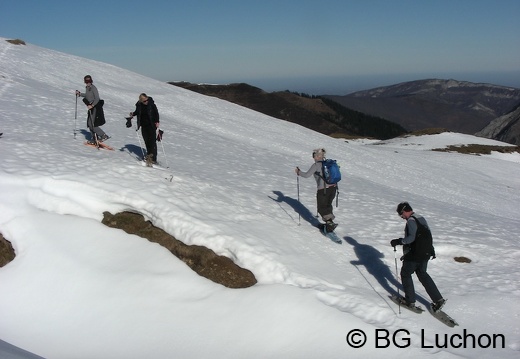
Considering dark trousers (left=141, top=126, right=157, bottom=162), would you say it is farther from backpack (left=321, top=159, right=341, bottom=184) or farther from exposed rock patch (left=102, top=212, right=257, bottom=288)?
backpack (left=321, top=159, right=341, bottom=184)

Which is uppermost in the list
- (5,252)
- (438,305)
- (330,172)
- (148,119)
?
(148,119)

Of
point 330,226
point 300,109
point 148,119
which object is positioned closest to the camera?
point 330,226

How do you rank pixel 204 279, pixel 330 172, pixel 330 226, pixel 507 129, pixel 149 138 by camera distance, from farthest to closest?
pixel 507 129 → pixel 149 138 → pixel 330 226 → pixel 330 172 → pixel 204 279

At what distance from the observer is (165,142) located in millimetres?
20938

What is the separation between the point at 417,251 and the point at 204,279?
4603 mm

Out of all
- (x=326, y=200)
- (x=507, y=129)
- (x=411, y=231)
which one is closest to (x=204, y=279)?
(x=411, y=231)

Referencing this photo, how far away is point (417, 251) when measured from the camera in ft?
28.1

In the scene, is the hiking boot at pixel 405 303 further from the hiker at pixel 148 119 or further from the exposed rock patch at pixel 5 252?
the hiker at pixel 148 119

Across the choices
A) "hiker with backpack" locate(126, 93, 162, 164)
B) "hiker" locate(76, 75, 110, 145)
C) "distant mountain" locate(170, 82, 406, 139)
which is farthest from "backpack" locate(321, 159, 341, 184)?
"distant mountain" locate(170, 82, 406, 139)

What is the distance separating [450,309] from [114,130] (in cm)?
1683

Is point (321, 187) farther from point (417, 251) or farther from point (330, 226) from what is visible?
point (417, 251)

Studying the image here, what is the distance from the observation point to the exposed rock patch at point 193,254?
347 inches

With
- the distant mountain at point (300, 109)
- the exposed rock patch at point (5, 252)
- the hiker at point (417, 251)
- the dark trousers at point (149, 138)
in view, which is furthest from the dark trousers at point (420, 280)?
the distant mountain at point (300, 109)

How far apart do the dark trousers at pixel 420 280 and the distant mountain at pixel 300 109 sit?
7151cm
